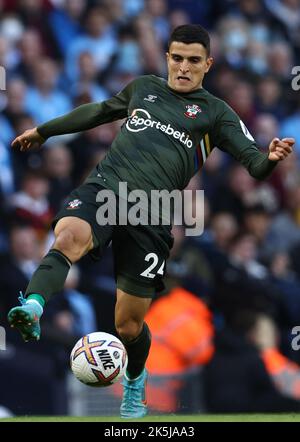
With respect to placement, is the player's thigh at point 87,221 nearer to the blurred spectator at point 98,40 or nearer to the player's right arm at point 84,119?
the player's right arm at point 84,119

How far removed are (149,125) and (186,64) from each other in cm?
47

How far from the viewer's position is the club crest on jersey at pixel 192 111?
7957 mm

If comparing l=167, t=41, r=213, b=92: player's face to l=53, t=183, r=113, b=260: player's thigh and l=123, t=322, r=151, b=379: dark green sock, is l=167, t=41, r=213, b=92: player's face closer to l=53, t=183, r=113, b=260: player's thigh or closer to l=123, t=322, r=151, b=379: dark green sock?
l=53, t=183, r=113, b=260: player's thigh

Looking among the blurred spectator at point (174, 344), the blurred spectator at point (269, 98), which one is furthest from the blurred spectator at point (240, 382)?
the blurred spectator at point (269, 98)

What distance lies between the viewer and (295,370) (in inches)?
473

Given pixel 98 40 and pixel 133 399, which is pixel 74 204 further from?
pixel 98 40

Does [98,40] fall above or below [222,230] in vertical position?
above

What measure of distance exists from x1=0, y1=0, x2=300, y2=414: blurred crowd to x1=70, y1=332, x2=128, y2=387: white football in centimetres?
302

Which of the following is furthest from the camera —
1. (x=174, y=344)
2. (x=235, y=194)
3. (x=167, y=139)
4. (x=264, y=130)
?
(x=264, y=130)

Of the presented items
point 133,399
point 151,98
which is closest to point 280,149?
point 151,98

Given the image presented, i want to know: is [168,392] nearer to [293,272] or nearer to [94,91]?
[293,272]

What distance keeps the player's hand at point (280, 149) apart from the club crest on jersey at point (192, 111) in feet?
2.55

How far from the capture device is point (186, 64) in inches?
312
